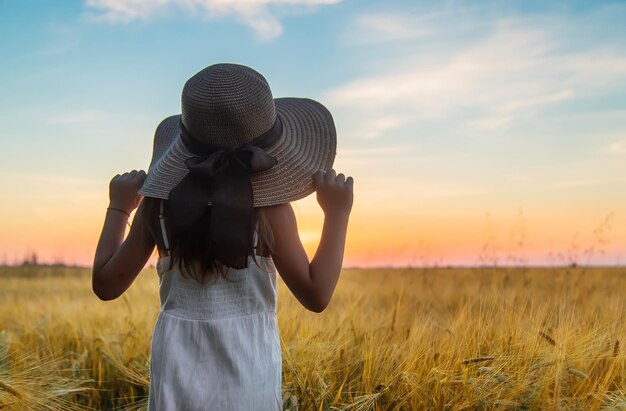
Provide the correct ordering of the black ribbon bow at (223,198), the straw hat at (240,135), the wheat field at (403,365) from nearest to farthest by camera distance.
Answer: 1. the black ribbon bow at (223,198)
2. the straw hat at (240,135)
3. the wheat field at (403,365)

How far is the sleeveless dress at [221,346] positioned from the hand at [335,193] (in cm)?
22

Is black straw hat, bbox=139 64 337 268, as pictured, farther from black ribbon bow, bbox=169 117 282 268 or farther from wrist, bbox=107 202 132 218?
wrist, bbox=107 202 132 218

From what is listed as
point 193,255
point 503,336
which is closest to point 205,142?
point 193,255

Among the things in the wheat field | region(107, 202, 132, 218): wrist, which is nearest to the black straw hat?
region(107, 202, 132, 218): wrist

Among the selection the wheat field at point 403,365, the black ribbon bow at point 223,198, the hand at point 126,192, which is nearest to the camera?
the black ribbon bow at point 223,198

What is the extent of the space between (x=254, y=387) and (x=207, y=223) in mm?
461

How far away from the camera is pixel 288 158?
2047mm

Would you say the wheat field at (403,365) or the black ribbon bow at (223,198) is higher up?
the black ribbon bow at (223,198)

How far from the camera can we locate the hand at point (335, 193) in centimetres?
194

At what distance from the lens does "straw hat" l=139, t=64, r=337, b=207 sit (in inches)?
77.5

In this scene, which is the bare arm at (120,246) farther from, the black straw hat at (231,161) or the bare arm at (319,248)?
the bare arm at (319,248)

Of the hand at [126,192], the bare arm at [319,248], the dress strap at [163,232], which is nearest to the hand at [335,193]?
the bare arm at [319,248]

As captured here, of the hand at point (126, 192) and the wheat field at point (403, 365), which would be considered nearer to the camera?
the hand at point (126, 192)

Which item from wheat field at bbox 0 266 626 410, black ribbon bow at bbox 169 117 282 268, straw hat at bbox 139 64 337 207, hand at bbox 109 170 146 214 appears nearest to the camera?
black ribbon bow at bbox 169 117 282 268
